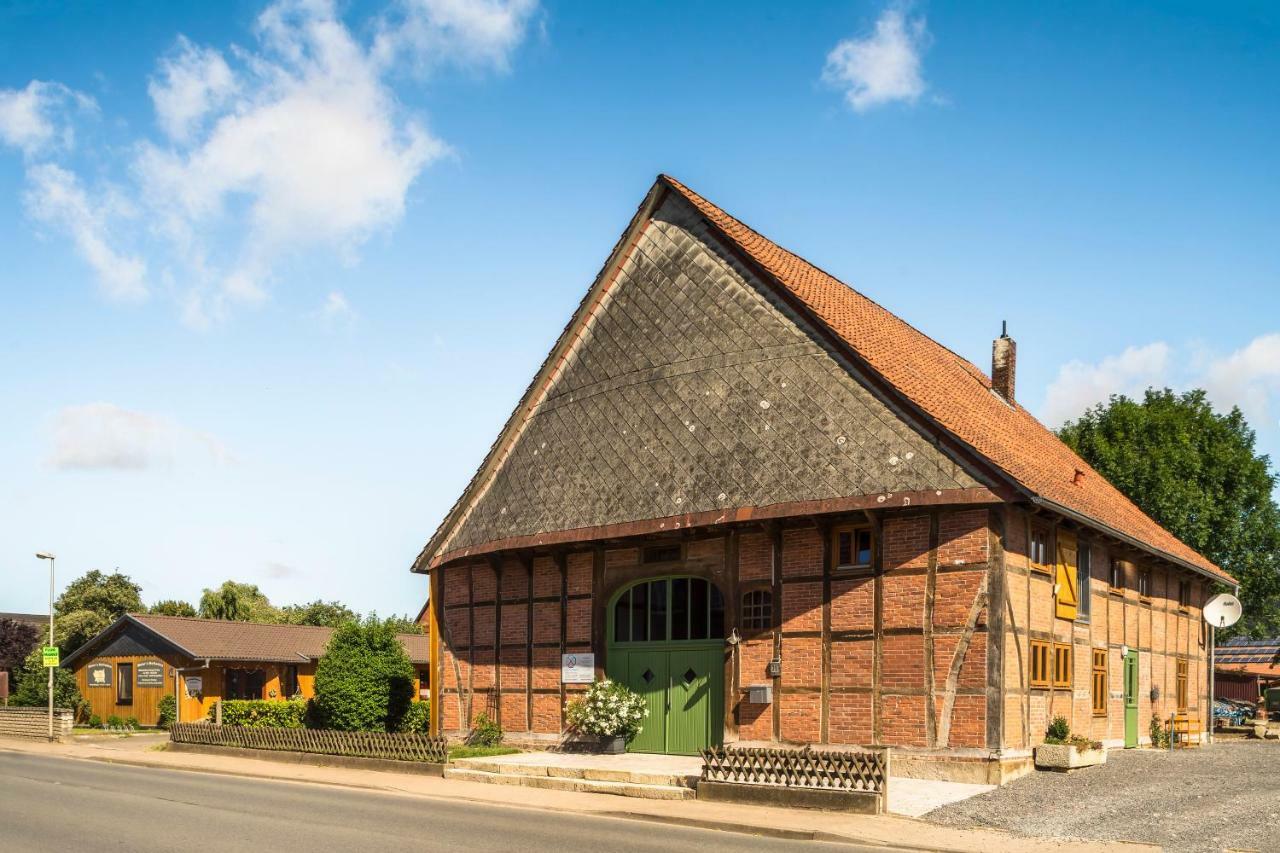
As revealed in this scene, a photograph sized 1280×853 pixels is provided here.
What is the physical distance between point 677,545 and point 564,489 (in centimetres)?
335

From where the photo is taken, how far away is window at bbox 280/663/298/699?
1875 inches

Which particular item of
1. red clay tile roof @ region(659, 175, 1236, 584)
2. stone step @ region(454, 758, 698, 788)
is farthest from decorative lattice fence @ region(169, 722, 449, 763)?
red clay tile roof @ region(659, 175, 1236, 584)

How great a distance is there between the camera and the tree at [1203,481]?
43.0 metres

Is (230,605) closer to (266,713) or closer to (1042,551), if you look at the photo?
(266,713)

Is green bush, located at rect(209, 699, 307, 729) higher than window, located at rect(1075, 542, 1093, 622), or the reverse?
window, located at rect(1075, 542, 1093, 622)

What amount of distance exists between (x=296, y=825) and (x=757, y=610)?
10.2 m

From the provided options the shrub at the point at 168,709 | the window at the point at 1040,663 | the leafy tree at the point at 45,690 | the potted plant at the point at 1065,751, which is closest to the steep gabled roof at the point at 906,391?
the window at the point at 1040,663

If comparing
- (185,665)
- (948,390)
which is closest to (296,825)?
(948,390)

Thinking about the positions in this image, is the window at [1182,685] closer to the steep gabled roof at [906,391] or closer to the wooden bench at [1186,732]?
the wooden bench at [1186,732]

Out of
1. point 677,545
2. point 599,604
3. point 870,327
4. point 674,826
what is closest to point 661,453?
point 677,545

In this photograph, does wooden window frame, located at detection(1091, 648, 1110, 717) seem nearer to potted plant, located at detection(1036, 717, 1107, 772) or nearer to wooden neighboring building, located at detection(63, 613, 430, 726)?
potted plant, located at detection(1036, 717, 1107, 772)

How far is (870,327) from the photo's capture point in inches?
1068

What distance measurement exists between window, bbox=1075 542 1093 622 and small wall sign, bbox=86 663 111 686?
37.5 metres

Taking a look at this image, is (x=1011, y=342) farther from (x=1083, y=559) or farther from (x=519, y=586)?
(x=519, y=586)
